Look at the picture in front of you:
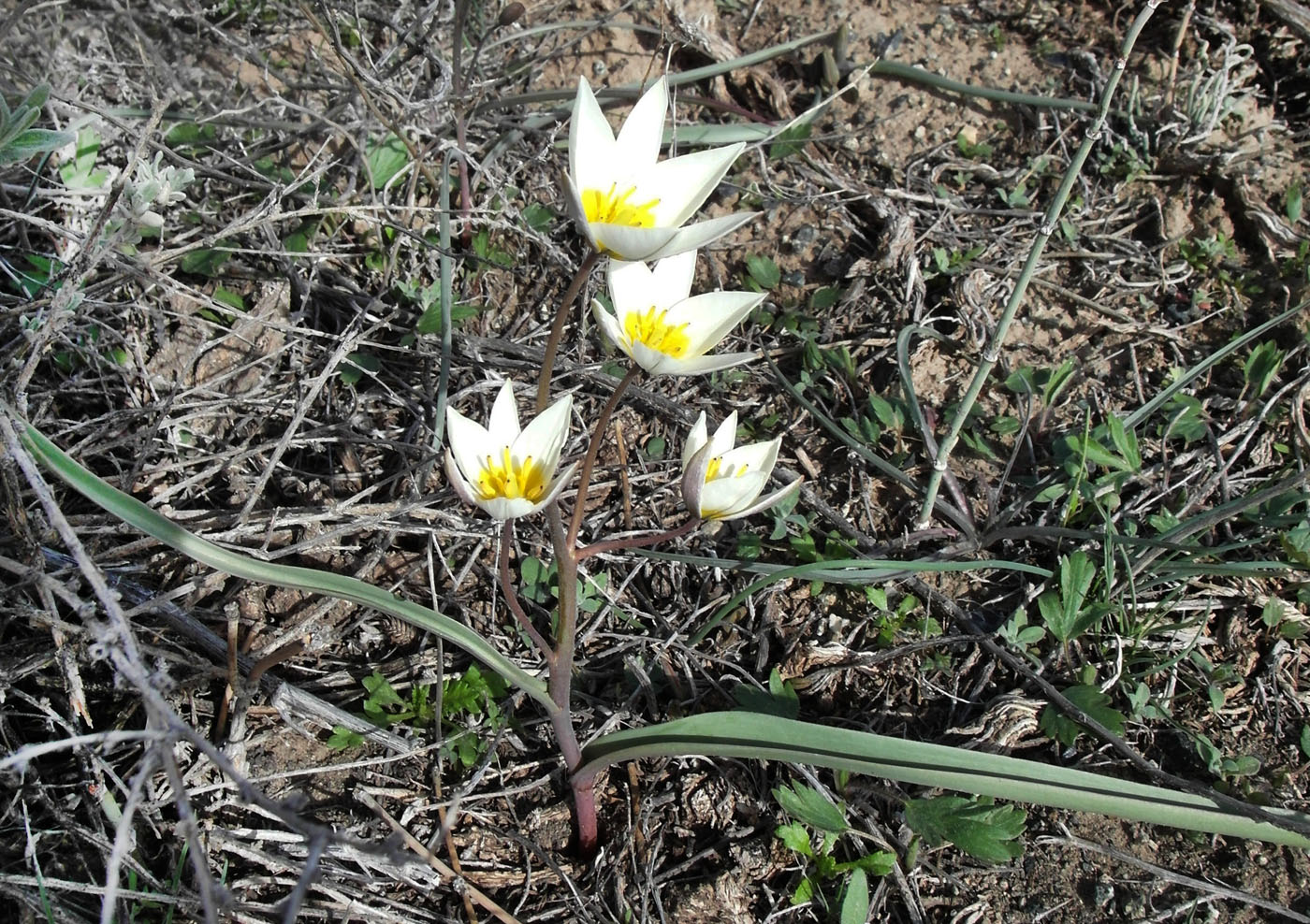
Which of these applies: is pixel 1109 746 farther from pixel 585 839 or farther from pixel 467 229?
pixel 467 229

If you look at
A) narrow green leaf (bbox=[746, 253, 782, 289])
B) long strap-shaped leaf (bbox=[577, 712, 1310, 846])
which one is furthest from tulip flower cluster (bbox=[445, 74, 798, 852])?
narrow green leaf (bbox=[746, 253, 782, 289])

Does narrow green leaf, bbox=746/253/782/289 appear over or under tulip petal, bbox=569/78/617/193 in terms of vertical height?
under

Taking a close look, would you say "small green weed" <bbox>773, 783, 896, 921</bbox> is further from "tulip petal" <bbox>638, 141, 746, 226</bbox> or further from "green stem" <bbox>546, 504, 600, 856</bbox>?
"tulip petal" <bbox>638, 141, 746, 226</bbox>

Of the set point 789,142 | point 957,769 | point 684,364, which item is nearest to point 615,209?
point 684,364

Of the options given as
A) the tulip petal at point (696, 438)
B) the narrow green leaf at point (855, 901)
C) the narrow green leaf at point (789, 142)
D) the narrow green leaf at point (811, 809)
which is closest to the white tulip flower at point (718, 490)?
the tulip petal at point (696, 438)

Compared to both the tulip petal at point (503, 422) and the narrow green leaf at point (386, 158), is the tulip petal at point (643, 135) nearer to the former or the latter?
the tulip petal at point (503, 422)

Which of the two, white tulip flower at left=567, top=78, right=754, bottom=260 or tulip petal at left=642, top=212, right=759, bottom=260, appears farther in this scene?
white tulip flower at left=567, top=78, right=754, bottom=260
